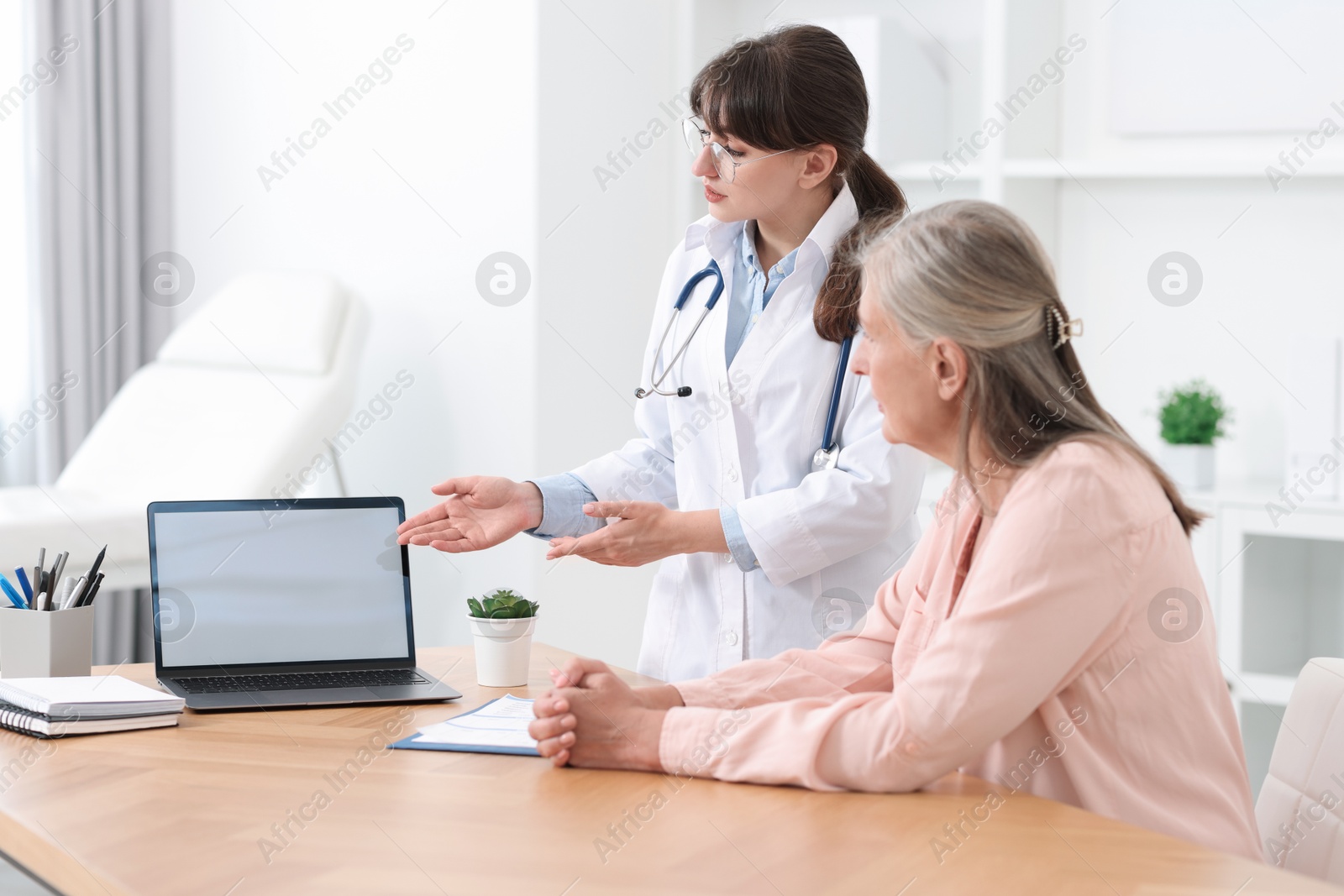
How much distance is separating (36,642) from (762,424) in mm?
886

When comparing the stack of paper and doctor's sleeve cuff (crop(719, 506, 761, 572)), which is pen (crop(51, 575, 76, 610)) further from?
doctor's sleeve cuff (crop(719, 506, 761, 572))

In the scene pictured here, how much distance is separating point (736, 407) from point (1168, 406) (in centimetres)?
128

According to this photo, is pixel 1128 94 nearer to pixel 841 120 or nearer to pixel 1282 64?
pixel 1282 64

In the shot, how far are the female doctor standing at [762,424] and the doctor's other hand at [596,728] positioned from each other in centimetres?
29

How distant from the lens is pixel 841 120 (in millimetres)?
1613

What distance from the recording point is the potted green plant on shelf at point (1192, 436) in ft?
8.43

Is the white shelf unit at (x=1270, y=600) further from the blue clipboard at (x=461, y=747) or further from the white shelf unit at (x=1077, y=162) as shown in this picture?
the blue clipboard at (x=461, y=747)

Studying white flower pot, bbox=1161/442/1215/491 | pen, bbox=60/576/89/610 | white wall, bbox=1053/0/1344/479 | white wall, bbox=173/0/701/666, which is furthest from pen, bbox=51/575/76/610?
white wall, bbox=1053/0/1344/479

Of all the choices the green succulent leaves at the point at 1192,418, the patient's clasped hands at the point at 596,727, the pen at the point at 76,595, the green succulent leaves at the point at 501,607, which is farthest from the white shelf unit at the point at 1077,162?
the pen at the point at 76,595

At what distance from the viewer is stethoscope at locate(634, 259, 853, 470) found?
1.62m

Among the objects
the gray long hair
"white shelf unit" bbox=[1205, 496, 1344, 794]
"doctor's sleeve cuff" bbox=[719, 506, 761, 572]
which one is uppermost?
the gray long hair

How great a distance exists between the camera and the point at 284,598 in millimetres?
1529

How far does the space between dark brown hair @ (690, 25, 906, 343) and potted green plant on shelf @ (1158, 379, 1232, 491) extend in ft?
3.90

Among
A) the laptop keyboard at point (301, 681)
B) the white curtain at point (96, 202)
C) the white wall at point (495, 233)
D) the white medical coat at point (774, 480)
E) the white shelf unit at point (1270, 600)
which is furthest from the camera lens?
the white curtain at point (96, 202)
